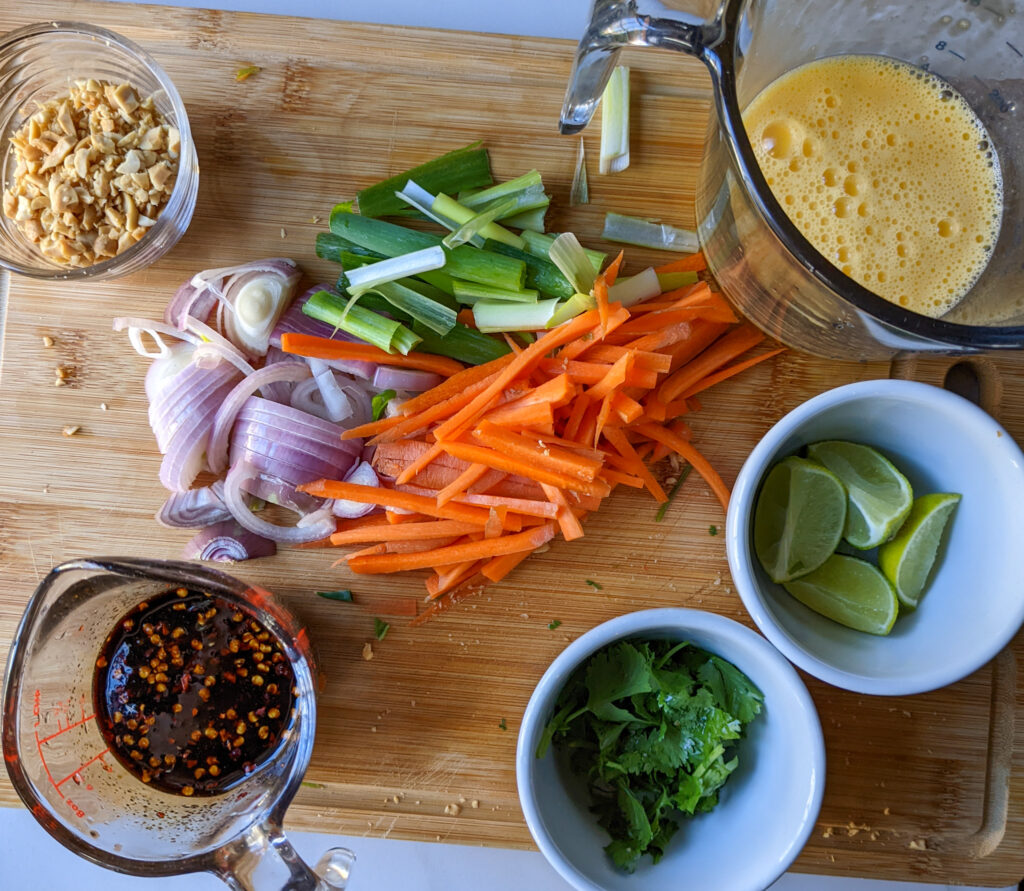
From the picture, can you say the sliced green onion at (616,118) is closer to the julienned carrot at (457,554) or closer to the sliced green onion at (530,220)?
the sliced green onion at (530,220)

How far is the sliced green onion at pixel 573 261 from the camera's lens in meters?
1.45

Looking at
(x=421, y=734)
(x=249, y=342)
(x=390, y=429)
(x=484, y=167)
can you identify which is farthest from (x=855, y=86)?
(x=421, y=734)

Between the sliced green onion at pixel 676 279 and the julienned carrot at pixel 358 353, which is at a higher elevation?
the sliced green onion at pixel 676 279

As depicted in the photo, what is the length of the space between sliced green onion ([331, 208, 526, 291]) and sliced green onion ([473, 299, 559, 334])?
0.12 ft

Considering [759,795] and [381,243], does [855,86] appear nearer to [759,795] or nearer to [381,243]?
[381,243]

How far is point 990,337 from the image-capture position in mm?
1055

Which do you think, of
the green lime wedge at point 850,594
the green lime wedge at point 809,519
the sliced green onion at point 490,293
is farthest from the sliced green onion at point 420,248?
the green lime wedge at point 850,594

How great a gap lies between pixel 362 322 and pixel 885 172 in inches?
37.7

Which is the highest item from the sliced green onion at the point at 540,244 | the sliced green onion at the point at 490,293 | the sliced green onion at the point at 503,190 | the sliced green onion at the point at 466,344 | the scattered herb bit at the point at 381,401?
the sliced green onion at the point at 503,190

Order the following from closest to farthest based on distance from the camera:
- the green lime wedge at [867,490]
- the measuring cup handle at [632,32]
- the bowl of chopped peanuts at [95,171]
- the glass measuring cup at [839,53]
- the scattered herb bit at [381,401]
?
the measuring cup handle at [632,32], the glass measuring cup at [839,53], the green lime wedge at [867,490], the bowl of chopped peanuts at [95,171], the scattered herb bit at [381,401]

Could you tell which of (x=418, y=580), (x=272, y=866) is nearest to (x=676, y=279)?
(x=418, y=580)

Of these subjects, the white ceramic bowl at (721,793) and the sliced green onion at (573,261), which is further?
the sliced green onion at (573,261)

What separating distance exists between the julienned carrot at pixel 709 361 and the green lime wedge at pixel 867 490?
0.75 ft

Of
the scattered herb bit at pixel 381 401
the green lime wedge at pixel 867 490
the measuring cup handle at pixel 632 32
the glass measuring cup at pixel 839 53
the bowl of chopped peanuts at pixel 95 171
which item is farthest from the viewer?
the scattered herb bit at pixel 381 401
